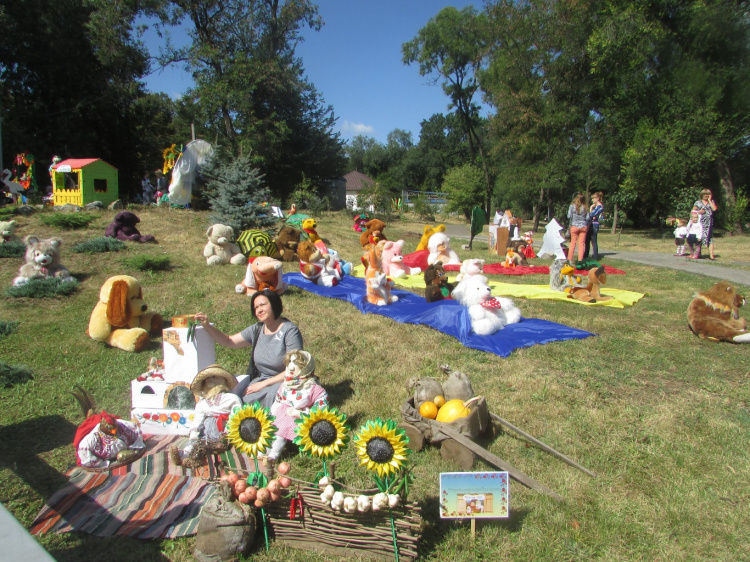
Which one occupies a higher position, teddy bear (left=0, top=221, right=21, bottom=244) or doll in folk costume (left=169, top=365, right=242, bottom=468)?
teddy bear (left=0, top=221, right=21, bottom=244)

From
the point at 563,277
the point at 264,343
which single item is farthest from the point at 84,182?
the point at 563,277

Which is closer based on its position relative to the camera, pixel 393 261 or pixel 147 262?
pixel 147 262

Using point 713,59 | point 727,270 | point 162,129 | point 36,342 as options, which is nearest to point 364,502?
point 36,342

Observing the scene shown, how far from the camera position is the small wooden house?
13.8m

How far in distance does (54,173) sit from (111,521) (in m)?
14.2

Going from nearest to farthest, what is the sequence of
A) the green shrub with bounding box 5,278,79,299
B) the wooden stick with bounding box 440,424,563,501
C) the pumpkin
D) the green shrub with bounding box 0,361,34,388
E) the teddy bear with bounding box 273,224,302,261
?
the wooden stick with bounding box 440,424,563,501
the pumpkin
the green shrub with bounding box 0,361,34,388
the green shrub with bounding box 5,278,79,299
the teddy bear with bounding box 273,224,302,261

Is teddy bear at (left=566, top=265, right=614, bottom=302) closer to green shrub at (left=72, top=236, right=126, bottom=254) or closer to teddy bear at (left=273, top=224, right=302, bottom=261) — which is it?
teddy bear at (left=273, top=224, right=302, bottom=261)

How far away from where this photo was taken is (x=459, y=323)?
21.7ft

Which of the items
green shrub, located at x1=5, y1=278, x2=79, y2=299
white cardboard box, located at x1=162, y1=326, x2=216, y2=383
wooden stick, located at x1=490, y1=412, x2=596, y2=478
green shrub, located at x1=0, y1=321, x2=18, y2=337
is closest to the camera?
wooden stick, located at x1=490, y1=412, x2=596, y2=478

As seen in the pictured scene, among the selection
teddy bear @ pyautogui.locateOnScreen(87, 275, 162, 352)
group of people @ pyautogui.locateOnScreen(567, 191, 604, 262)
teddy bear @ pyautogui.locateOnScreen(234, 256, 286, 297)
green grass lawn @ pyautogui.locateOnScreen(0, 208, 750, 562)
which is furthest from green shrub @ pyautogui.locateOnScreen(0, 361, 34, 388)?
group of people @ pyautogui.locateOnScreen(567, 191, 604, 262)

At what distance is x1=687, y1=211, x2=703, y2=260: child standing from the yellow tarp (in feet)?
17.9

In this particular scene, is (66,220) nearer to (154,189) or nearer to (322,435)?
(154,189)

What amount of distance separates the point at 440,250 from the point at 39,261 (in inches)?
289

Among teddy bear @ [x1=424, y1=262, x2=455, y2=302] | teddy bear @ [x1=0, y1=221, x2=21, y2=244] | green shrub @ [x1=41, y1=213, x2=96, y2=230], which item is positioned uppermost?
green shrub @ [x1=41, y1=213, x2=96, y2=230]
